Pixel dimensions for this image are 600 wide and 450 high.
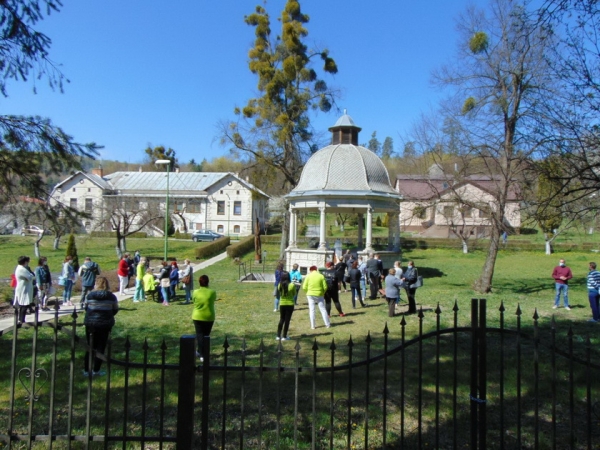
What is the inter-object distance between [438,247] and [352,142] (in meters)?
18.2

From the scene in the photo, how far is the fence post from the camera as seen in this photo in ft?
13.0

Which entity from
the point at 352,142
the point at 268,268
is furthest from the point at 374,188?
the point at 268,268

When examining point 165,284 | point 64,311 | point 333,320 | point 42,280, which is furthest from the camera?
point 165,284

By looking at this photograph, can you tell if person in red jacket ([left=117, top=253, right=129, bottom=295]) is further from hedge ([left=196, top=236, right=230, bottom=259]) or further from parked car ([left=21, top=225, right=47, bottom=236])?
hedge ([left=196, top=236, right=230, bottom=259])

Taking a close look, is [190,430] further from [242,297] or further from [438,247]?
[438,247]

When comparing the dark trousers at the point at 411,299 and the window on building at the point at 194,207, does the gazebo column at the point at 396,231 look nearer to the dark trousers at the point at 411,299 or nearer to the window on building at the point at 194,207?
the dark trousers at the point at 411,299

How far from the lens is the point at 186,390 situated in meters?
3.97

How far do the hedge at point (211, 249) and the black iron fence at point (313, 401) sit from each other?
26.8 m

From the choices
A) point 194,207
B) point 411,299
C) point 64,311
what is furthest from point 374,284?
point 194,207

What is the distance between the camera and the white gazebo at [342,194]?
2473cm

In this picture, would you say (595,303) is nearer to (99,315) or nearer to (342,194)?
(99,315)

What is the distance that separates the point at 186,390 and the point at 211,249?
34656 mm

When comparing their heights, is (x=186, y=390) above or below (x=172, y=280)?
above

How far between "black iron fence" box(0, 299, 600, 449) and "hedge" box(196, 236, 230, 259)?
2677 cm
